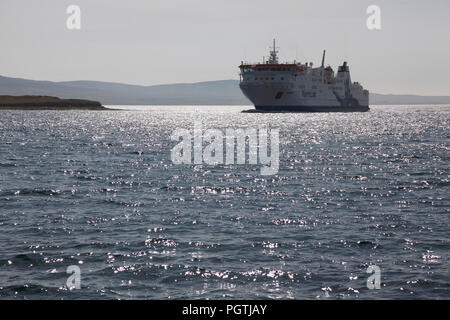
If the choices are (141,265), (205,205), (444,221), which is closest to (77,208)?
(205,205)

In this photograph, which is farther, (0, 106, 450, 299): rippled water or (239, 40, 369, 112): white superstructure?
(239, 40, 369, 112): white superstructure

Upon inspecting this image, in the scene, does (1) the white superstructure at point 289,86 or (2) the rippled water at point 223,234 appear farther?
(1) the white superstructure at point 289,86

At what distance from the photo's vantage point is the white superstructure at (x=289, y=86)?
552ft

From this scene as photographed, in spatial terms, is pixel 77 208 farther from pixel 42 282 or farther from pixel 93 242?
pixel 42 282

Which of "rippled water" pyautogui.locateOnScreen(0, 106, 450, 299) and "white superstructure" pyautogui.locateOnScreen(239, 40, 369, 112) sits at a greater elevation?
"white superstructure" pyautogui.locateOnScreen(239, 40, 369, 112)

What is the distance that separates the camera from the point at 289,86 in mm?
168750

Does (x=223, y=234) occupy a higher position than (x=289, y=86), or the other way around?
(x=289, y=86)

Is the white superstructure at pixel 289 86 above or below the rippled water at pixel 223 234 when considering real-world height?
above

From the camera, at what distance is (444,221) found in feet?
75.6

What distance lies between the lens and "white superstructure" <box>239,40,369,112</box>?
168250 mm

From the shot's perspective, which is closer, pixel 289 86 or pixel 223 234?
pixel 223 234
